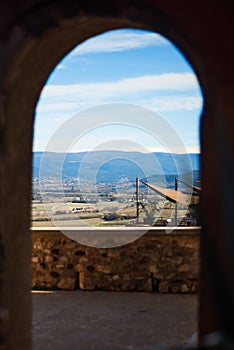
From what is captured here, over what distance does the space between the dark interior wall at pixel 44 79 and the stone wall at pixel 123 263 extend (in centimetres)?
353

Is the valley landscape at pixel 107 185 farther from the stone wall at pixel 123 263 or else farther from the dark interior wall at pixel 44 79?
the dark interior wall at pixel 44 79

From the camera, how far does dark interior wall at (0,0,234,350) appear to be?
263cm

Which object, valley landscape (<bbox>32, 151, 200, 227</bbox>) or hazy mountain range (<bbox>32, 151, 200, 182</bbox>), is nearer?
valley landscape (<bbox>32, 151, 200, 227</bbox>)

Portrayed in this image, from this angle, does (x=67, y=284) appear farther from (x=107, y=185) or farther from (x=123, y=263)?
(x=107, y=185)

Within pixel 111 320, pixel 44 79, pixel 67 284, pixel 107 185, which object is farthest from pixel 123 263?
pixel 107 185

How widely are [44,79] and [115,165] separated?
6724 mm

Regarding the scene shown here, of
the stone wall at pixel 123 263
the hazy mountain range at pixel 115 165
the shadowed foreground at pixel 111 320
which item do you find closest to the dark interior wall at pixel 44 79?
the shadowed foreground at pixel 111 320

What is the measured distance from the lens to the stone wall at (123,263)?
704cm

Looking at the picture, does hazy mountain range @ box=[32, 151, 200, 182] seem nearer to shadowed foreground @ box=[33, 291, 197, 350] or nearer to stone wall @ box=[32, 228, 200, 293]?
stone wall @ box=[32, 228, 200, 293]

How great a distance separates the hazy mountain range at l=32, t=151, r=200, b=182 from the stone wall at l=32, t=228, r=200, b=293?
2.84 metres

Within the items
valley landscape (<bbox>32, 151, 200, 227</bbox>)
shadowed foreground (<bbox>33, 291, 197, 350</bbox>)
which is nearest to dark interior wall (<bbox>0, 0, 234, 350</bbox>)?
shadowed foreground (<bbox>33, 291, 197, 350</bbox>)
